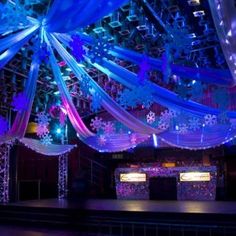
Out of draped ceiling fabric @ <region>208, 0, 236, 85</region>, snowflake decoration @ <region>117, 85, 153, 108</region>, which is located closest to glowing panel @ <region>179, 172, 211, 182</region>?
snowflake decoration @ <region>117, 85, 153, 108</region>

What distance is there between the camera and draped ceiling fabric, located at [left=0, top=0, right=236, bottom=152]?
→ 5.46 metres

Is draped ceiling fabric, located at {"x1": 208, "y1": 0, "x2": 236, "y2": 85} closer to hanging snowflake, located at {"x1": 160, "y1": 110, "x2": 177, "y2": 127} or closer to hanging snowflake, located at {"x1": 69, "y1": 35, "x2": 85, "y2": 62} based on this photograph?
hanging snowflake, located at {"x1": 69, "y1": 35, "x2": 85, "y2": 62}

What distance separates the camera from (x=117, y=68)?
8453 mm

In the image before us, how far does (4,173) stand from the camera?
1141cm

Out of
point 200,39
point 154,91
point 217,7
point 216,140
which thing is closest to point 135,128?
point 154,91

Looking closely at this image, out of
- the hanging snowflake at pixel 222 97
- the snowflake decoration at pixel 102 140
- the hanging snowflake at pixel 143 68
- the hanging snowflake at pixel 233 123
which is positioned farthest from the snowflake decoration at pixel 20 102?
the hanging snowflake at pixel 233 123

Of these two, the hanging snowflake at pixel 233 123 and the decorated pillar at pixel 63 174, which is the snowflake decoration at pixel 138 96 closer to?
the hanging snowflake at pixel 233 123

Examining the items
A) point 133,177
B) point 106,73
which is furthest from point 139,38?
point 133,177

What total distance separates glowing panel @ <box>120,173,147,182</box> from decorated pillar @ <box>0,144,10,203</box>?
148 inches

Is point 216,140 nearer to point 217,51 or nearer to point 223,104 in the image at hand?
point 223,104

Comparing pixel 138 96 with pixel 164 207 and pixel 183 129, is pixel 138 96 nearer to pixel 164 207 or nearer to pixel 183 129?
pixel 183 129

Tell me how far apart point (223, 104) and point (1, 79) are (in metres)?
5.62

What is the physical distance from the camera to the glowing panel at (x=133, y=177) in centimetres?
1288

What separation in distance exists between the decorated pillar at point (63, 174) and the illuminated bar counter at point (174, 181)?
1710 mm
